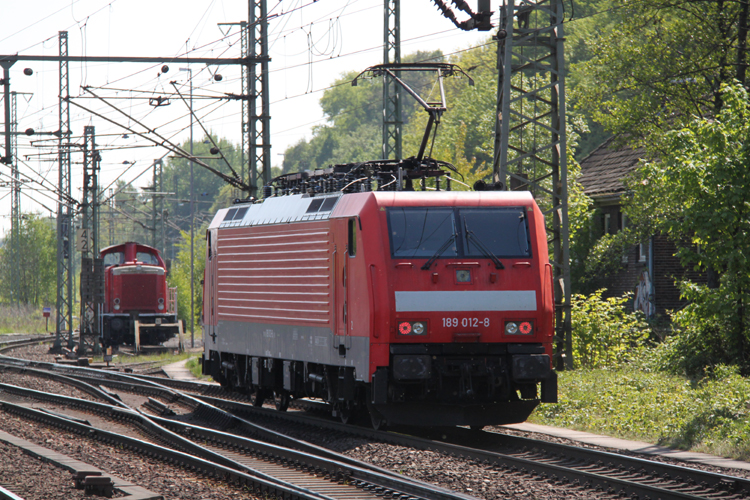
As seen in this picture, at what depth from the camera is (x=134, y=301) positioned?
1507 inches

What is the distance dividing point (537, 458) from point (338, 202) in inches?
179

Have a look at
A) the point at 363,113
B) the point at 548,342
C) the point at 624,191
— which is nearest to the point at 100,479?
the point at 548,342

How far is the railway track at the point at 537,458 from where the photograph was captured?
8.97m

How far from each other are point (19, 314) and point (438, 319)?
54.7 metres

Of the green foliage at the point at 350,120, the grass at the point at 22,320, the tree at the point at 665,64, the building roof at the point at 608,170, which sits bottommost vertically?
the grass at the point at 22,320

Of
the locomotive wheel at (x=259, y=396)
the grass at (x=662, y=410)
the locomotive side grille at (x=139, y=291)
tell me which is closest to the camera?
the grass at (x=662, y=410)

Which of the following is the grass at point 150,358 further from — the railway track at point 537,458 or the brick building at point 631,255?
the railway track at point 537,458

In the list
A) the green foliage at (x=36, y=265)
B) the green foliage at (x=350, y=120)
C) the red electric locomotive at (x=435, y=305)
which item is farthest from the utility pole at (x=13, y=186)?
the green foliage at (x=350, y=120)

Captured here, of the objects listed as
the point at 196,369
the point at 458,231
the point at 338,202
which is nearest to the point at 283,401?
the point at 338,202

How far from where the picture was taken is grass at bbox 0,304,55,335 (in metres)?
56.7

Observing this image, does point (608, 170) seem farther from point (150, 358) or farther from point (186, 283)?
point (186, 283)

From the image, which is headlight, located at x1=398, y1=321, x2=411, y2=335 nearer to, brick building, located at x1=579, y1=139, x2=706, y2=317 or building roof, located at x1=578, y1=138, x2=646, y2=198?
brick building, located at x1=579, y1=139, x2=706, y2=317

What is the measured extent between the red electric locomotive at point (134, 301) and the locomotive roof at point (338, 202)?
21.8 m

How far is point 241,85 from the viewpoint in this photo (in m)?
25.2
